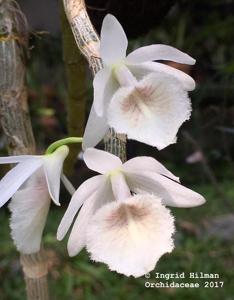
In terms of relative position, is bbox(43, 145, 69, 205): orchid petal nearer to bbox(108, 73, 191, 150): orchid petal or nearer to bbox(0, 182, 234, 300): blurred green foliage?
bbox(108, 73, 191, 150): orchid petal

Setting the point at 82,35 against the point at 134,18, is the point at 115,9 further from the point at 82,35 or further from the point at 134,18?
the point at 82,35

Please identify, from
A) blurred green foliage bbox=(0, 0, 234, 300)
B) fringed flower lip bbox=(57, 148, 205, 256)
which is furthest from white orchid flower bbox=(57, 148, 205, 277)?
blurred green foliage bbox=(0, 0, 234, 300)

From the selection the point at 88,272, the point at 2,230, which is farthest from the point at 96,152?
the point at 2,230

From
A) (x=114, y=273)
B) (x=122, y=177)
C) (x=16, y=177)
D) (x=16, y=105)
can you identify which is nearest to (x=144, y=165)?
(x=122, y=177)

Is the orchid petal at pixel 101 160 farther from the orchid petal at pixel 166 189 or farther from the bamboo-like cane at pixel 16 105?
the bamboo-like cane at pixel 16 105

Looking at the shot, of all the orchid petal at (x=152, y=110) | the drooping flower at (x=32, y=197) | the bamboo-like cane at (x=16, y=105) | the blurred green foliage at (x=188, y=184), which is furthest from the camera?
the blurred green foliage at (x=188, y=184)

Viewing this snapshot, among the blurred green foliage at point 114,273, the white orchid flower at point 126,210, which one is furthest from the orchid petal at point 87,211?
the blurred green foliage at point 114,273
